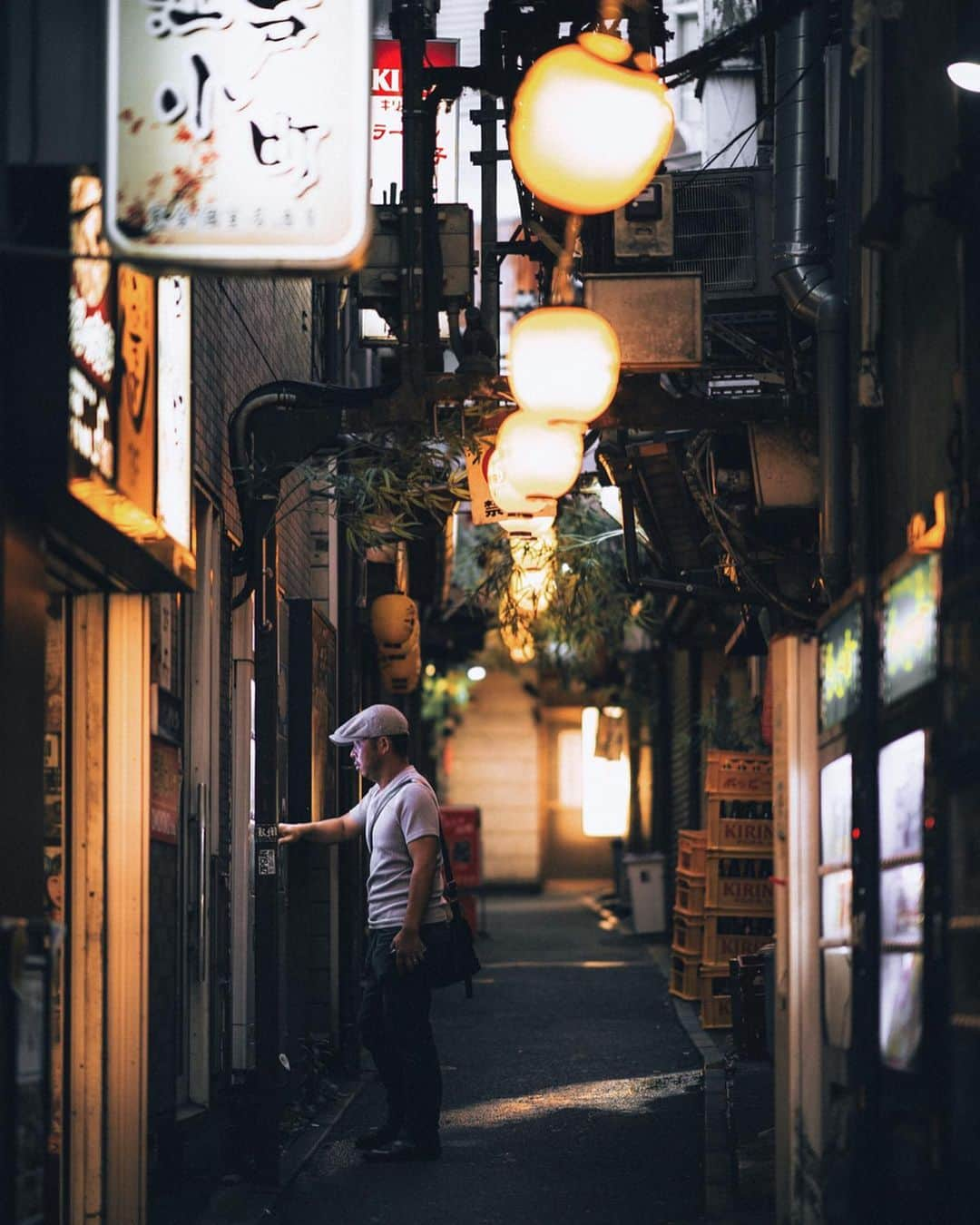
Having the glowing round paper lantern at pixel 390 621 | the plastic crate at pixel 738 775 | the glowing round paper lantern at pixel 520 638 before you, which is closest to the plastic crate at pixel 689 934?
the plastic crate at pixel 738 775

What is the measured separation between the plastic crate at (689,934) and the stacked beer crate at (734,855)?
574mm

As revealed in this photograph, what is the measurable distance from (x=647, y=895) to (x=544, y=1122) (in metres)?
13.4

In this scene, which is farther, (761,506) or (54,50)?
(761,506)

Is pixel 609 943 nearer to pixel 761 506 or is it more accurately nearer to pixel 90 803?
pixel 761 506

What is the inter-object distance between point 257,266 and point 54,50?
1.06 metres

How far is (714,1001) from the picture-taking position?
15.3 meters

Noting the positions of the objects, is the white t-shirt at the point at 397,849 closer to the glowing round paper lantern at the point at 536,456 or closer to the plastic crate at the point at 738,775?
the glowing round paper lantern at the point at 536,456

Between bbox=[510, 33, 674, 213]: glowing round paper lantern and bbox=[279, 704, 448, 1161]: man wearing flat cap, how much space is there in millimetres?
3897

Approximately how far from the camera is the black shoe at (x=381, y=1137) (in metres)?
10.0

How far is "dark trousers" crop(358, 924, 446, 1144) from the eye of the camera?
32.1ft

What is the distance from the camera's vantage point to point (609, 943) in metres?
24.4

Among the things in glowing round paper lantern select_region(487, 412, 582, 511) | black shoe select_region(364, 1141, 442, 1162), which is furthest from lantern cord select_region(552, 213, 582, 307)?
black shoe select_region(364, 1141, 442, 1162)

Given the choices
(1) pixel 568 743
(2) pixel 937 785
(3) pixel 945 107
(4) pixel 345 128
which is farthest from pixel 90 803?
(1) pixel 568 743

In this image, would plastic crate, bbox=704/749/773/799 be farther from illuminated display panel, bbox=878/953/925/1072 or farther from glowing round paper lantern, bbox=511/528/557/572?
illuminated display panel, bbox=878/953/925/1072
